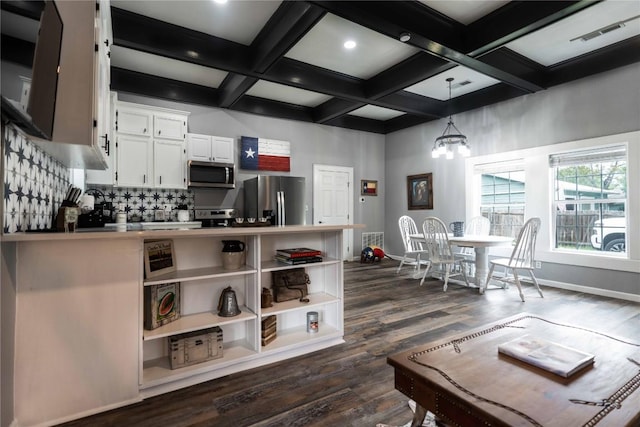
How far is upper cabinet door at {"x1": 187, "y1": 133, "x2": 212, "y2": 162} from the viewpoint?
15.0ft

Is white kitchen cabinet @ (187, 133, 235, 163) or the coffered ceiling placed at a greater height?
the coffered ceiling

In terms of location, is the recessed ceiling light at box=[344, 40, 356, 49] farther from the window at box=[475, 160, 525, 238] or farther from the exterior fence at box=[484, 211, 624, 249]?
the exterior fence at box=[484, 211, 624, 249]

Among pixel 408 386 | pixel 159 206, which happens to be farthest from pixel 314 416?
pixel 159 206

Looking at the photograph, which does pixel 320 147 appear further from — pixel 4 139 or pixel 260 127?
pixel 4 139

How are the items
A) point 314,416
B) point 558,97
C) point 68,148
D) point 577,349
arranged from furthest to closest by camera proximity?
point 558,97, point 68,148, point 314,416, point 577,349

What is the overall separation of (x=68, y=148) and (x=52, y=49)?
0.60 metres

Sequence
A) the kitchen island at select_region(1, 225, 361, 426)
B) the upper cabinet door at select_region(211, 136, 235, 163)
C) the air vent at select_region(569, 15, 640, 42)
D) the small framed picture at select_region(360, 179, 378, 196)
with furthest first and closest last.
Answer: the small framed picture at select_region(360, 179, 378, 196) → the upper cabinet door at select_region(211, 136, 235, 163) → the air vent at select_region(569, 15, 640, 42) → the kitchen island at select_region(1, 225, 361, 426)

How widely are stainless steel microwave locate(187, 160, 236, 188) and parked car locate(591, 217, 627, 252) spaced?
5.14m

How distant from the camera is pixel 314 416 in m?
1.61

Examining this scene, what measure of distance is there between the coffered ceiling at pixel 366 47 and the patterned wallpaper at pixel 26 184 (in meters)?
1.71

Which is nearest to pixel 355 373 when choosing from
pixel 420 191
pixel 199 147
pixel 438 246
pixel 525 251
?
pixel 438 246

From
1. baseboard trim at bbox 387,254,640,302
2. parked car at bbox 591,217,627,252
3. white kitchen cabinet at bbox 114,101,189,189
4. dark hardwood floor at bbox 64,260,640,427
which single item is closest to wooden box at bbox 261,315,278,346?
dark hardwood floor at bbox 64,260,640,427

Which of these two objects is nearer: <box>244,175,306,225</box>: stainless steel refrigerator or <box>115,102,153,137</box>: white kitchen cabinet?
<box>115,102,153,137</box>: white kitchen cabinet

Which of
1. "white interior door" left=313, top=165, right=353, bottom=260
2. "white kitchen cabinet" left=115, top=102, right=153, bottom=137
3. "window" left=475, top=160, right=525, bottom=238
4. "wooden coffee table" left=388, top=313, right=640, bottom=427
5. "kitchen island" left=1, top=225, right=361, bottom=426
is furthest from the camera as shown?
"white interior door" left=313, top=165, right=353, bottom=260
